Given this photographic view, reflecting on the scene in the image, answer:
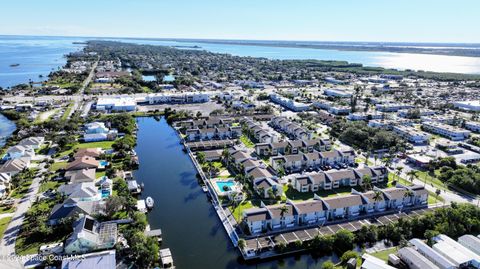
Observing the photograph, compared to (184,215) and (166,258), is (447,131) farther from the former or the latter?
(166,258)

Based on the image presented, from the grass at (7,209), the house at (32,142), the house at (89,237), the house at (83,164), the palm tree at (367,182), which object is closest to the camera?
the house at (89,237)

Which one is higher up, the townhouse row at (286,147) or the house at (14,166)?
the townhouse row at (286,147)

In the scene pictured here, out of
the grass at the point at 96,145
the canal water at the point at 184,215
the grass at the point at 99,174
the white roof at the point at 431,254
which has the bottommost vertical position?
the canal water at the point at 184,215

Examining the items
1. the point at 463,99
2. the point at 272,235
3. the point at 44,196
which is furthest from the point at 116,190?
the point at 463,99

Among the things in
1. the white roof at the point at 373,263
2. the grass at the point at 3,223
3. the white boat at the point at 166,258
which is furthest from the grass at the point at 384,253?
the grass at the point at 3,223

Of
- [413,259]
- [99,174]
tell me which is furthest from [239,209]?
[99,174]

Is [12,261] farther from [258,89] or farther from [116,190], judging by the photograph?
[258,89]

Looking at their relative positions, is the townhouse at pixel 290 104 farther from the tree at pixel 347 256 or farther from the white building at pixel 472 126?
the tree at pixel 347 256
